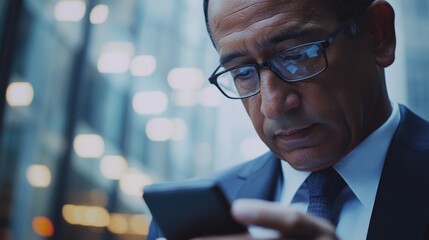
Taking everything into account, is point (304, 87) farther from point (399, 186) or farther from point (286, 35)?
point (399, 186)

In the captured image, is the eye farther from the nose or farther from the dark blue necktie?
the dark blue necktie

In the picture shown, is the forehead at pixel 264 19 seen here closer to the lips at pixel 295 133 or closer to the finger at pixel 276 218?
the lips at pixel 295 133

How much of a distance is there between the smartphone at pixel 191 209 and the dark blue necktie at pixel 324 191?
420 mm

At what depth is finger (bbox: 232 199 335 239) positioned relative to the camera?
2.06ft

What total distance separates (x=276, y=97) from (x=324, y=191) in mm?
280

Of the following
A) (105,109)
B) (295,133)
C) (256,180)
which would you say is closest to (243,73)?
(295,133)

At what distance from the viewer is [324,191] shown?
44.4 inches

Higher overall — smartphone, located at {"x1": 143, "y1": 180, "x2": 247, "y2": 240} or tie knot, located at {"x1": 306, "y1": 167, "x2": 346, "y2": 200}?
smartphone, located at {"x1": 143, "y1": 180, "x2": 247, "y2": 240}

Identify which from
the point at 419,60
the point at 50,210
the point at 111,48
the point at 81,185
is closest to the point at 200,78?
the point at 111,48

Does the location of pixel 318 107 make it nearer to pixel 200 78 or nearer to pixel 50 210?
pixel 50 210

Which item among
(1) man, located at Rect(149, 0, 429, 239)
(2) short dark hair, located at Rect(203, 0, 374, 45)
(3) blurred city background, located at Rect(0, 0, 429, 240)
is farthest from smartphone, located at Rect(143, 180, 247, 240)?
(3) blurred city background, located at Rect(0, 0, 429, 240)

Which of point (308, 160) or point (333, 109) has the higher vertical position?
point (333, 109)

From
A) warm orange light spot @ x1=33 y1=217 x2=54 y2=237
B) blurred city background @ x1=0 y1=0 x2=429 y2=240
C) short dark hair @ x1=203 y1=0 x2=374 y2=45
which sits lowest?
warm orange light spot @ x1=33 y1=217 x2=54 y2=237

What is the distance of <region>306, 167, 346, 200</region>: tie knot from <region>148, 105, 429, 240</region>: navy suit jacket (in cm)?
11
